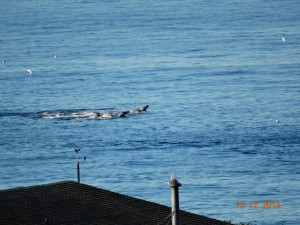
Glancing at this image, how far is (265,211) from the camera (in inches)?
3061

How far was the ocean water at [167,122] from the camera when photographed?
85.8 m

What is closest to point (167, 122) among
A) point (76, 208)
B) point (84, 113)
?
point (84, 113)

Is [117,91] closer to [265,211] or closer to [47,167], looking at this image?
[47,167]
